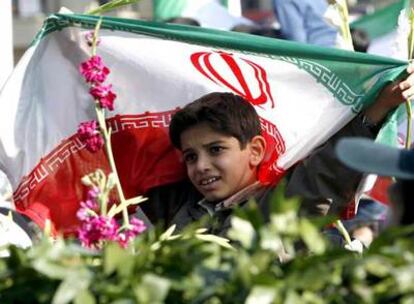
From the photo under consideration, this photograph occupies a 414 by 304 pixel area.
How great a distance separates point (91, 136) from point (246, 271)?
2092 mm

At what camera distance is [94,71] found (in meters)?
4.40

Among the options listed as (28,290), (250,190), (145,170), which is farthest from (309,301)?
(145,170)

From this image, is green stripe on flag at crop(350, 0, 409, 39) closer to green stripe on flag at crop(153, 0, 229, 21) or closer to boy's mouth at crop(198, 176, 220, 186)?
green stripe on flag at crop(153, 0, 229, 21)

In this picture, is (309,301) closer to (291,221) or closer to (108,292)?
(291,221)

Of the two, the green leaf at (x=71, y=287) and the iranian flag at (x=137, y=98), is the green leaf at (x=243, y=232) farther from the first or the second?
the iranian flag at (x=137, y=98)

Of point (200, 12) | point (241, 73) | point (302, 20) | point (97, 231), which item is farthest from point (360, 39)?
point (97, 231)

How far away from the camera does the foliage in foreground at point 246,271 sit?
250cm

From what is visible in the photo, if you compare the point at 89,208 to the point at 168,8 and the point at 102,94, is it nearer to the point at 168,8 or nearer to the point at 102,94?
the point at 102,94

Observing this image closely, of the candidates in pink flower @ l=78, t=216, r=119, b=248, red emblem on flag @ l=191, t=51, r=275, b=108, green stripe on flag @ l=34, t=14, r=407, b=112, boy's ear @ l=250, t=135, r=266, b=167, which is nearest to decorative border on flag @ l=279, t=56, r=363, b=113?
green stripe on flag @ l=34, t=14, r=407, b=112

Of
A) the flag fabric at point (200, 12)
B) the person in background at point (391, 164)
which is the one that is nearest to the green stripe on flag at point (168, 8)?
the flag fabric at point (200, 12)

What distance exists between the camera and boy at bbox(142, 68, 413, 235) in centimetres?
436

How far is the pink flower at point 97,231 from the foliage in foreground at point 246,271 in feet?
3.41

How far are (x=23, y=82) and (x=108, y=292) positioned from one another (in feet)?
7.54

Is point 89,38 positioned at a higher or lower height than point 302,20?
lower
